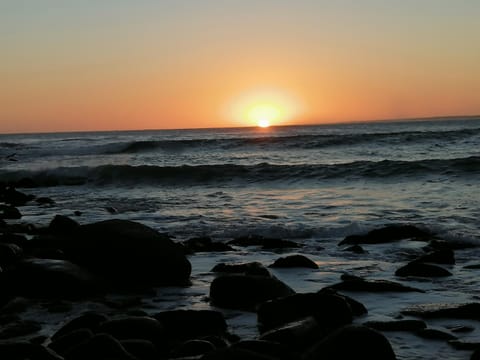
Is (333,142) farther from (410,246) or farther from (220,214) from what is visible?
(410,246)

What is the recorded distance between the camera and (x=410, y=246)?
311 inches

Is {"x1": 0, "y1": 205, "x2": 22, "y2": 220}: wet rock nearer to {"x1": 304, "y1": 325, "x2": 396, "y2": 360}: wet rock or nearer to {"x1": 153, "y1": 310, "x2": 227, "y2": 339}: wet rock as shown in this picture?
{"x1": 153, "y1": 310, "x2": 227, "y2": 339}: wet rock

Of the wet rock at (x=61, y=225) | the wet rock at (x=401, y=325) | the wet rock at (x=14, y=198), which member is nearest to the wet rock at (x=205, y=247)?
the wet rock at (x=61, y=225)

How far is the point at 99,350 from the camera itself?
3.37 metres

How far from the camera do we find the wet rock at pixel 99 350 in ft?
11.0

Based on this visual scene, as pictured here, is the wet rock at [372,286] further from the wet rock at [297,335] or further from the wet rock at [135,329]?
the wet rock at [135,329]

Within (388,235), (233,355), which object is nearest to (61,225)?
(388,235)

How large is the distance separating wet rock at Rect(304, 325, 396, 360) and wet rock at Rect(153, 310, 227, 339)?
3.69ft

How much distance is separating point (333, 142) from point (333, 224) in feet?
82.2

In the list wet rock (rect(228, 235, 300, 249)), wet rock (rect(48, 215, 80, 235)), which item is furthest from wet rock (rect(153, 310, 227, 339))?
wet rock (rect(48, 215, 80, 235))

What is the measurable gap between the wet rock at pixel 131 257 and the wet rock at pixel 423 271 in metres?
2.21

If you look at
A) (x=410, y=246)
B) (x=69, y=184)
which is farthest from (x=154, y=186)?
(x=410, y=246)

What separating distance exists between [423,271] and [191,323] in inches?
111

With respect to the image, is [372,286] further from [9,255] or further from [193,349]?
[9,255]
